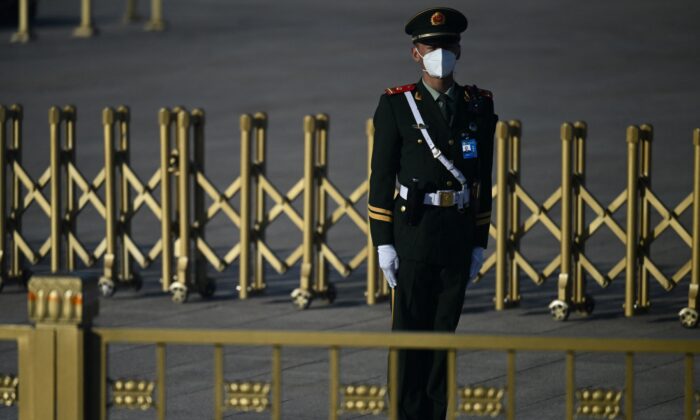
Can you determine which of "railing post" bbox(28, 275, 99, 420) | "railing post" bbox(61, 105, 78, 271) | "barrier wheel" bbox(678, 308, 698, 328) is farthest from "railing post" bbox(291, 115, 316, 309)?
"railing post" bbox(28, 275, 99, 420)

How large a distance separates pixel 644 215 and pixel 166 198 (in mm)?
3232

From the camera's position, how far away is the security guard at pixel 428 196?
23.9ft

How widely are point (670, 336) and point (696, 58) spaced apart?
14312 mm

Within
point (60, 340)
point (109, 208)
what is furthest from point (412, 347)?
point (109, 208)

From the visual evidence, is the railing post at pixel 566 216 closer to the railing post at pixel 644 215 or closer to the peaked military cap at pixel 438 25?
the railing post at pixel 644 215

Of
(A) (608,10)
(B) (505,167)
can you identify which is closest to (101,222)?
(B) (505,167)

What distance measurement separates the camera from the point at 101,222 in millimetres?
14305

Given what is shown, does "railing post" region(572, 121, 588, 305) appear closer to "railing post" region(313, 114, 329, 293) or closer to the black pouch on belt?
"railing post" region(313, 114, 329, 293)

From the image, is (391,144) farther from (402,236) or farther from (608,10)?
(608,10)

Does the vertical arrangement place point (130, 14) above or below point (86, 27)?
above

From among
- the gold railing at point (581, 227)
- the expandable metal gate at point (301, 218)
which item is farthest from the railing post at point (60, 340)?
the gold railing at point (581, 227)

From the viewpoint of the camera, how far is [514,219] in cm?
1110

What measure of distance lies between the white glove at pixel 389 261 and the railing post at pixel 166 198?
4.25 m

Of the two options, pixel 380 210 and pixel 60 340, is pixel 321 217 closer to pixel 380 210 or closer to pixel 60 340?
pixel 380 210
